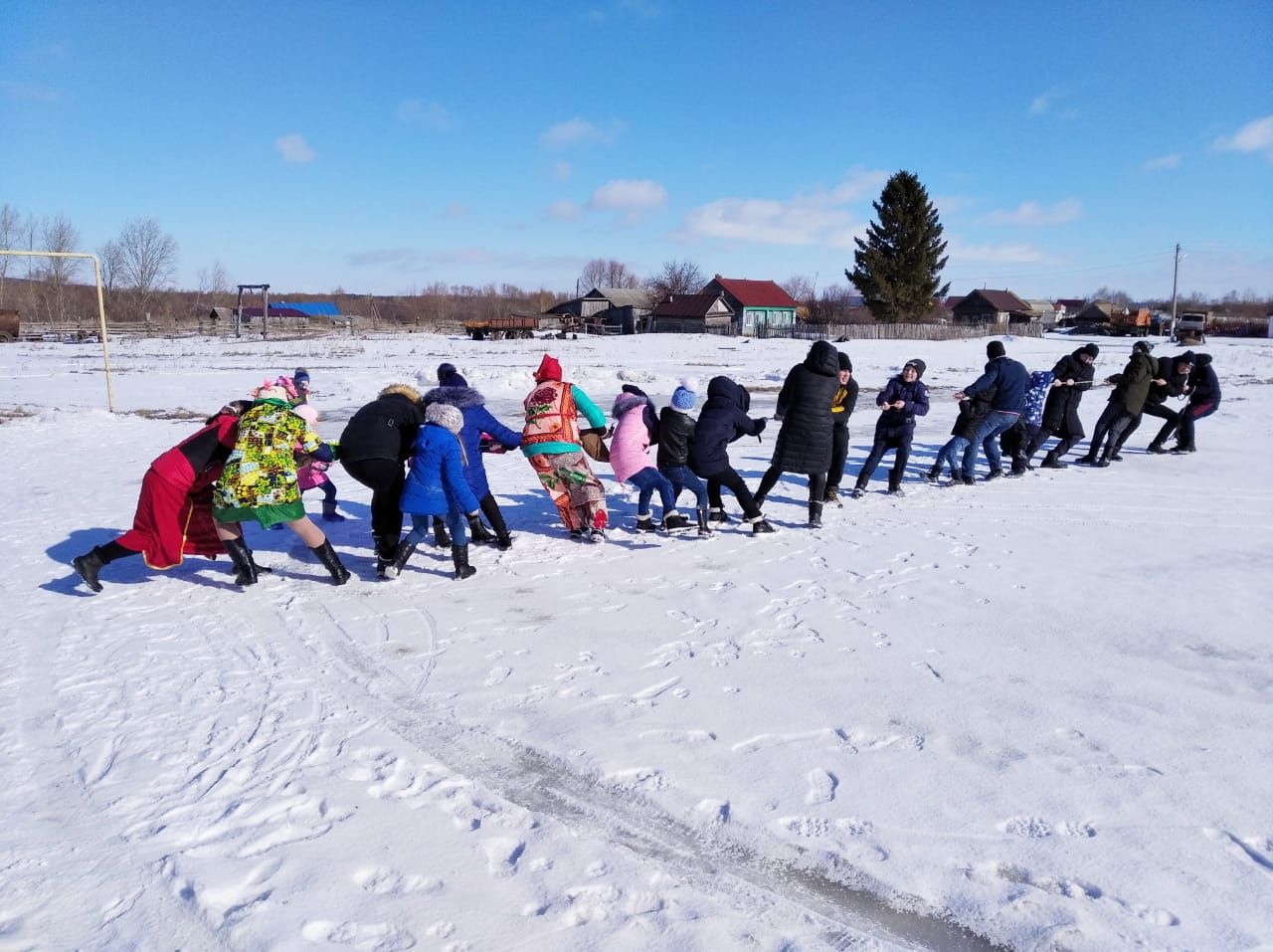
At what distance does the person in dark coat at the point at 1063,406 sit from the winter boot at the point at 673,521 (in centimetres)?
549

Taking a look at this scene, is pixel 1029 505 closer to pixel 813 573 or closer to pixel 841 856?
pixel 813 573

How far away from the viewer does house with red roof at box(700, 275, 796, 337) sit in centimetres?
6581

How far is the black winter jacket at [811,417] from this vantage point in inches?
305

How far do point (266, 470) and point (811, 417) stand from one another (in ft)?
15.1

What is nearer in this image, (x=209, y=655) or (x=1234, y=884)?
(x=1234, y=884)

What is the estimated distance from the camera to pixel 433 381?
21719 millimetres

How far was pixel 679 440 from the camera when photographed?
745cm

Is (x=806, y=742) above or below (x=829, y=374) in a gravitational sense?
below

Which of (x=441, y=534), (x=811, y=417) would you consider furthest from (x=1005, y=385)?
(x=441, y=534)

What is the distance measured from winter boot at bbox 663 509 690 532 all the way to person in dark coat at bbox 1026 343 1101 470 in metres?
5.49

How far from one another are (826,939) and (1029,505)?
7299mm

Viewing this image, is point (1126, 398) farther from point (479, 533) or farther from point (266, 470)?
point (266, 470)

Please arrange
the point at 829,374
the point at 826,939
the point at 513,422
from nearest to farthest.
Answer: the point at 826,939 < the point at 829,374 < the point at 513,422

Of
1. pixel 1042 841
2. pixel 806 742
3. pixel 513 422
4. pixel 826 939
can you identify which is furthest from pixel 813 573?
pixel 513 422
